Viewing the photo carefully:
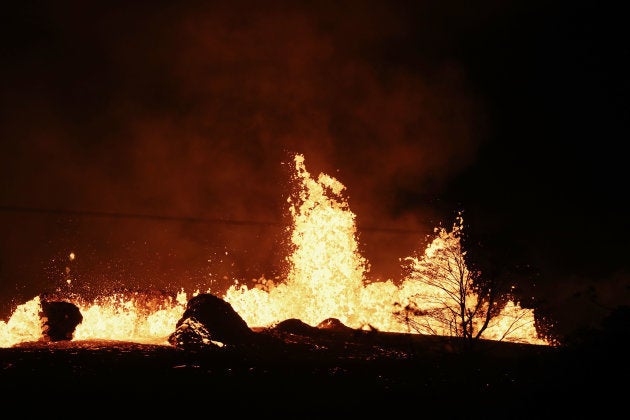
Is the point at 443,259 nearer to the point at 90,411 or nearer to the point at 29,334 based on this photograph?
the point at 90,411

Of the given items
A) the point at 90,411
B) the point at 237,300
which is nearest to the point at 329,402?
the point at 90,411

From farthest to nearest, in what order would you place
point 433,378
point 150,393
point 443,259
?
point 443,259 < point 433,378 < point 150,393

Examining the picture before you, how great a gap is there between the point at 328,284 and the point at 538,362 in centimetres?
2499

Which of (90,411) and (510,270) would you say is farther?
(510,270)

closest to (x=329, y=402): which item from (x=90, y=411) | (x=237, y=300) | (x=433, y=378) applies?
(x=433, y=378)

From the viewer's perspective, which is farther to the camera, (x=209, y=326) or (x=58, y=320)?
(x=58, y=320)

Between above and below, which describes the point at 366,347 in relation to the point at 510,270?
below

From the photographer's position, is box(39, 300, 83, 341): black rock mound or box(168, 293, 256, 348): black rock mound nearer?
box(168, 293, 256, 348): black rock mound

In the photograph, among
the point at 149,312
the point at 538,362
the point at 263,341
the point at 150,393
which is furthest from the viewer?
the point at 149,312

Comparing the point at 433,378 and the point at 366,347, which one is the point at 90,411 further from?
the point at 366,347

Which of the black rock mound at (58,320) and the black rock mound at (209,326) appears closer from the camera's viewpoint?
the black rock mound at (209,326)

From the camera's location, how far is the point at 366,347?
58.4ft

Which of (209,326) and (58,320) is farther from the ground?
(209,326)

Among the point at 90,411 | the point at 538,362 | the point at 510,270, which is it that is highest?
the point at 510,270
